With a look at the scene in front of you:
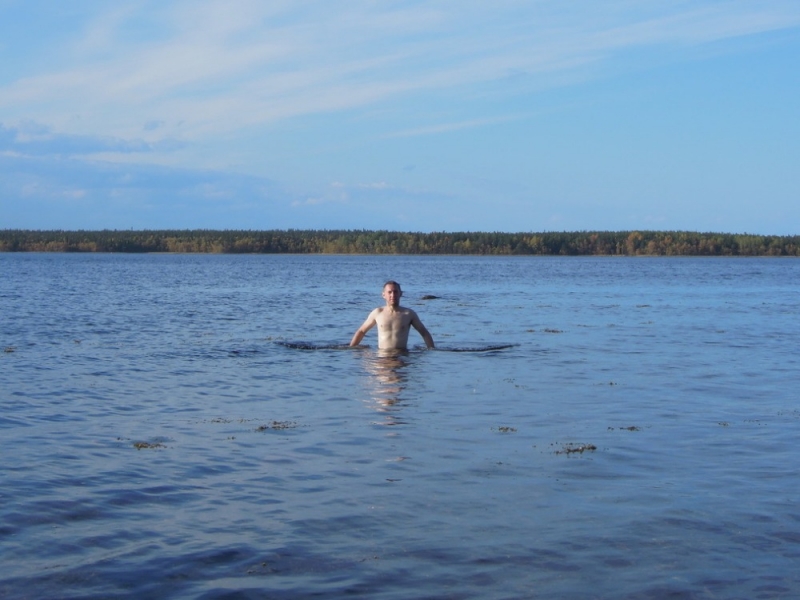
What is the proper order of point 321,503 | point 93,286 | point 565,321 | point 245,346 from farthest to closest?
point 93,286 < point 565,321 < point 245,346 < point 321,503

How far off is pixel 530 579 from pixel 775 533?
2394 millimetres

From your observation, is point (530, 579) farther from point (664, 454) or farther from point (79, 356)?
point (79, 356)

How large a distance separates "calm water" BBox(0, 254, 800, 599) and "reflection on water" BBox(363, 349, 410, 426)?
0.27 ft

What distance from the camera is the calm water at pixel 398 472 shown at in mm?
7305

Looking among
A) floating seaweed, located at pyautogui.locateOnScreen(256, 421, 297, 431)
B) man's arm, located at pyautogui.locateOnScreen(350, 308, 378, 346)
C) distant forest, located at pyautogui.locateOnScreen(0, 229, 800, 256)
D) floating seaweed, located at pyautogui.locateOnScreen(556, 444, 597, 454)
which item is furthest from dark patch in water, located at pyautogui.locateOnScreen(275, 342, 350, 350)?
distant forest, located at pyautogui.locateOnScreen(0, 229, 800, 256)

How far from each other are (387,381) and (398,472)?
7005 millimetres

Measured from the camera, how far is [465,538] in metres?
8.05

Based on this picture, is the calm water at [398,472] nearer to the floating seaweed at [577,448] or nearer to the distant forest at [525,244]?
the floating seaweed at [577,448]

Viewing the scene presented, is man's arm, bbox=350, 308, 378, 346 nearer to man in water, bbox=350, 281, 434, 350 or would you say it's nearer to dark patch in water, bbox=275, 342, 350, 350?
man in water, bbox=350, 281, 434, 350

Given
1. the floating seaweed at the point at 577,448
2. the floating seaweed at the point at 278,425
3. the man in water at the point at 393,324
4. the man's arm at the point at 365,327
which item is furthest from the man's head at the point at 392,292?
the floating seaweed at the point at 577,448

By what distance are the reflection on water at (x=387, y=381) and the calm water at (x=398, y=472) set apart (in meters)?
0.08

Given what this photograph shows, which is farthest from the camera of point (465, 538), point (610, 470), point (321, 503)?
point (610, 470)

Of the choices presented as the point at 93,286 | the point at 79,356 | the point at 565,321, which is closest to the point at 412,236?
the point at 93,286

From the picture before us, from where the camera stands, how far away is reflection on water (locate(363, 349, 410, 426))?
14.1m
